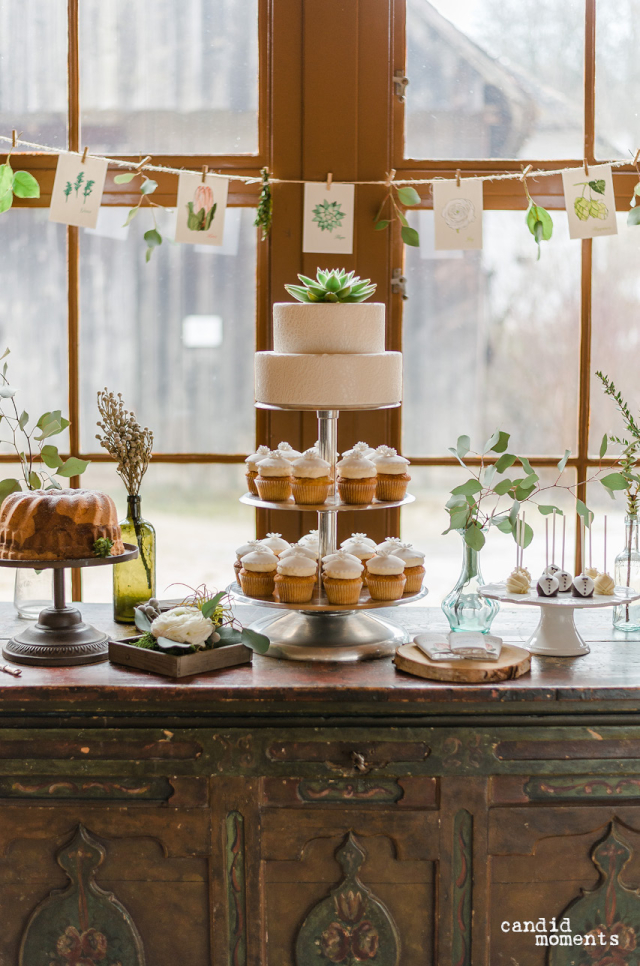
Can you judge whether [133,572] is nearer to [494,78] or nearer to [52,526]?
[52,526]

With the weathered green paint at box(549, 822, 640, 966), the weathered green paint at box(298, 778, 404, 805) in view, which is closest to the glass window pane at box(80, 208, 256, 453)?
the weathered green paint at box(298, 778, 404, 805)

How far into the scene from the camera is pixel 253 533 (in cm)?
257

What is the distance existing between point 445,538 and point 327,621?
0.58 m

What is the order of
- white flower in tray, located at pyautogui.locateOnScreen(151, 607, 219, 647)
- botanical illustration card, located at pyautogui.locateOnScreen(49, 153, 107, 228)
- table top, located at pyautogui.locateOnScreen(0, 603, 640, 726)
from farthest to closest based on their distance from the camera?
botanical illustration card, located at pyautogui.locateOnScreen(49, 153, 107, 228), white flower in tray, located at pyautogui.locateOnScreen(151, 607, 219, 647), table top, located at pyautogui.locateOnScreen(0, 603, 640, 726)

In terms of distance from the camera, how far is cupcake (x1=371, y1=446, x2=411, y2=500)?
2072 mm

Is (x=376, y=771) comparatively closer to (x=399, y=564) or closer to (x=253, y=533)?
(x=399, y=564)

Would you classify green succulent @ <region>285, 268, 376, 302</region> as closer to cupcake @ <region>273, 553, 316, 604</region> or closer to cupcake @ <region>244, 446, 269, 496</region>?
cupcake @ <region>244, 446, 269, 496</region>

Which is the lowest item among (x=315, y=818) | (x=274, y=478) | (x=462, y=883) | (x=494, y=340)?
(x=462, y=883)

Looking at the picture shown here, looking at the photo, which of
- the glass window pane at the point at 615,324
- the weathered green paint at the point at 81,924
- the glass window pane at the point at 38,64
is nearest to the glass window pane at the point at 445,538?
the glass window pane at the point at 615,324

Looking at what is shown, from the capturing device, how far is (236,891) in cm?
190

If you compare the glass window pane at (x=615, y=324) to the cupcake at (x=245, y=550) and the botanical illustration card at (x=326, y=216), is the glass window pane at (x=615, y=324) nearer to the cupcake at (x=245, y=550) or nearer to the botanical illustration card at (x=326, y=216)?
the botanical illustration card at (x=326, y=216)

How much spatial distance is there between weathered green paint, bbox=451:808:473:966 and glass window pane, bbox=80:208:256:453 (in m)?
1.13

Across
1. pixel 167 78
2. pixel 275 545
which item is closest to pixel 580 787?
pixel 275 545

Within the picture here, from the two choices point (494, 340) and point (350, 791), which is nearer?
point (350, 791)
